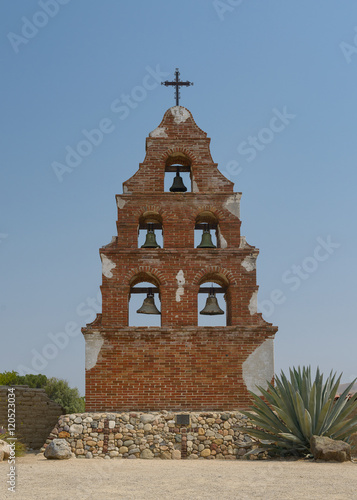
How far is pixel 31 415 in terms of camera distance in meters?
15.4

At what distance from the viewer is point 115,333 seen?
1359 cm

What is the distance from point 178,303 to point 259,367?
2.27m

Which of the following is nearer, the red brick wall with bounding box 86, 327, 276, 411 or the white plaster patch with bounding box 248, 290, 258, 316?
the red brick wall with bounding box 86, 327, 276, 411

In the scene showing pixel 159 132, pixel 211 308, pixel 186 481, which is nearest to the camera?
pixel 186 481

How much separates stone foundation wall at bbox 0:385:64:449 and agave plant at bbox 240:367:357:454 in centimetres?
→ 570

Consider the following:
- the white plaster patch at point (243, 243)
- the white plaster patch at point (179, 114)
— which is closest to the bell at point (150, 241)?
the white plaster patch at point (243, 243)

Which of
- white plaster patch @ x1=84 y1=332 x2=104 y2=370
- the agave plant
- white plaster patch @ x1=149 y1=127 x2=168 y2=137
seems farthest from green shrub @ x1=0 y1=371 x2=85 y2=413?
the agave plant

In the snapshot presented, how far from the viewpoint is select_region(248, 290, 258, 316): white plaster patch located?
1402 cm

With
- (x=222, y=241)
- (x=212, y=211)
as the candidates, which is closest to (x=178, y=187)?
(x=212, y=211)

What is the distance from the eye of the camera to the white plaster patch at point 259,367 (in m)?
13.5

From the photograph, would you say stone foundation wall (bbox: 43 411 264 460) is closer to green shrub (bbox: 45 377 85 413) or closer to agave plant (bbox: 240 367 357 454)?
agave plant (bbox: 240 367 357 454)

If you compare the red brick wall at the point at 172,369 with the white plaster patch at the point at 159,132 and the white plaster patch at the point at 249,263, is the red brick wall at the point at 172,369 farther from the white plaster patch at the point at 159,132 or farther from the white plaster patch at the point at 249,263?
the white plaster patch at the point at 159,132

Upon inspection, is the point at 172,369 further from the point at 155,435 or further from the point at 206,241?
the point at 206,241

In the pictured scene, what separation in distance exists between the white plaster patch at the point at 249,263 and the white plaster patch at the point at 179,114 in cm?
389
